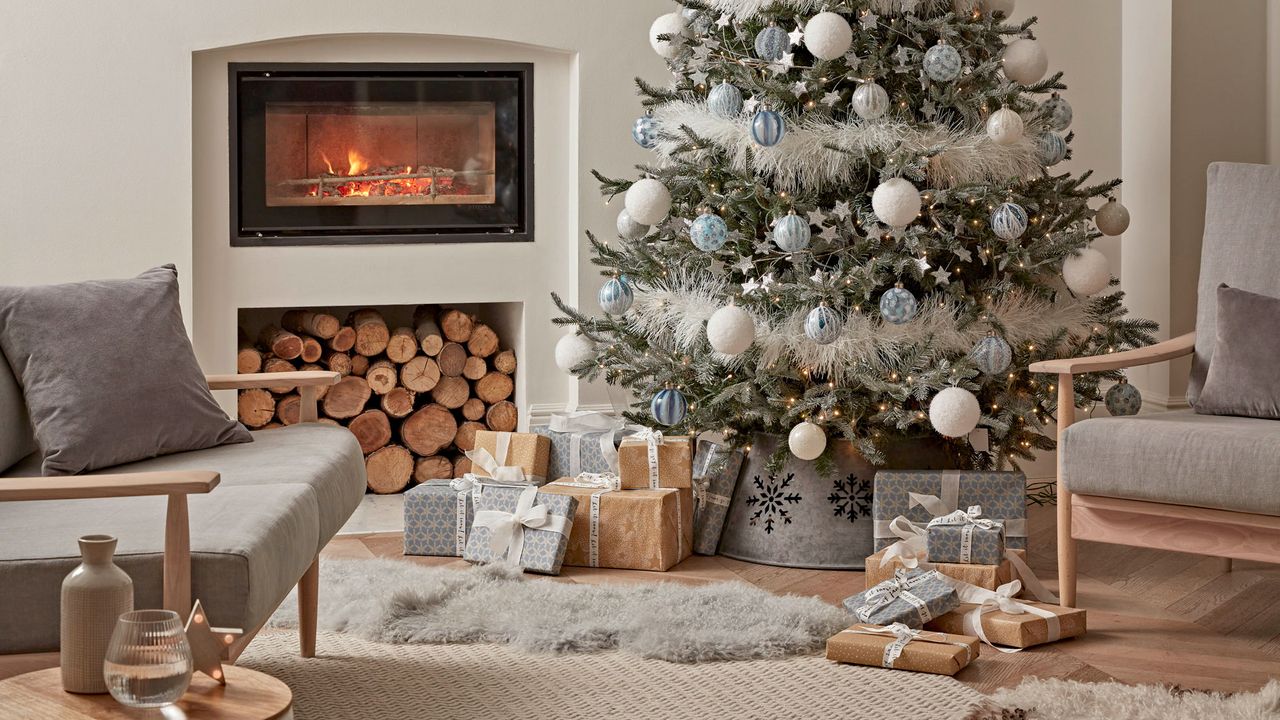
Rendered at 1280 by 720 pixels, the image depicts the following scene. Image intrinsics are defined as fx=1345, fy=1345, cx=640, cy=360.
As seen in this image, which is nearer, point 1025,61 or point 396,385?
point 1025,61

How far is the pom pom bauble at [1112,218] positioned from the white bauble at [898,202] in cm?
70

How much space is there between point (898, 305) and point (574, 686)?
4.04 ft

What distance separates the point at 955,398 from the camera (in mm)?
3164

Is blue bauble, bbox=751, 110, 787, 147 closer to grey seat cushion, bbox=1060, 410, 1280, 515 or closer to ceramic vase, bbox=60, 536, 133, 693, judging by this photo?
grey seat cushion, bbox=1060, 410, 1280, 515

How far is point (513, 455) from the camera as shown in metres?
3.80

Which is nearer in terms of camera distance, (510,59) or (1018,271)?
(1018,271)

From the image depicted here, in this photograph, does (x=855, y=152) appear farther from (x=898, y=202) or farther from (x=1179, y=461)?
(x=1179, y=461)

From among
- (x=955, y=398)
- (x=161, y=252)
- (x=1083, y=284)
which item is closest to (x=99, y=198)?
(x=161, y=252)

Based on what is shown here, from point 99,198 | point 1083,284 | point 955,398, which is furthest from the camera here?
point 99,198

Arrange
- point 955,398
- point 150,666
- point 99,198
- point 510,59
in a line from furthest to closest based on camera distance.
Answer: point 510,59 → point 99,198 → point 955,398 → point 150,666

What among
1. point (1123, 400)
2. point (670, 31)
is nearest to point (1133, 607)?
point (1123, 400)

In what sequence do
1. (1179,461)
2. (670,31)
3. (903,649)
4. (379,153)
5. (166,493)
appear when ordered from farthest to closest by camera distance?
(379,153) < (670,31) < (1179,461) < (903,649) < (166,493)

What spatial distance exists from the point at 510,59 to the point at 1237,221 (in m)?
2.26

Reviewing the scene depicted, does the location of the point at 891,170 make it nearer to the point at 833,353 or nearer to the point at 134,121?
the point at 833,353
